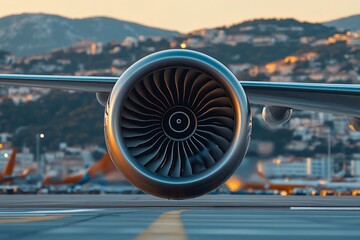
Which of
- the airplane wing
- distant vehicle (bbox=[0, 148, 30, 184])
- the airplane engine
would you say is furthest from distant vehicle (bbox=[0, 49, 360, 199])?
distant vehicle (bbox=[0, 148, 30, 184])

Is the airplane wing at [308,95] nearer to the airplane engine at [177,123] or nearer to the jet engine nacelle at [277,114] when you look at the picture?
the airplane engine at [177,123]

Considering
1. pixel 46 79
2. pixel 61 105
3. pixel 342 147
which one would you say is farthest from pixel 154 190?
pixel 61 105

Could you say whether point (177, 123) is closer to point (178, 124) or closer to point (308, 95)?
point (178, 124)

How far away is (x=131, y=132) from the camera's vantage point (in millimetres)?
16516

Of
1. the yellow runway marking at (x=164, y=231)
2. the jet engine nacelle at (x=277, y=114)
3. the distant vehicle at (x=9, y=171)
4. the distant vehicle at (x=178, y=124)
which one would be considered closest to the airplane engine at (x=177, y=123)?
the distant vehicle at (x=178, y=124)

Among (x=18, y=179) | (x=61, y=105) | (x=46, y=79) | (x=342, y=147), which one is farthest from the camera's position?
(x=61, y=105)

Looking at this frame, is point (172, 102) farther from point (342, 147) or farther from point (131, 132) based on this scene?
point (342, 147)

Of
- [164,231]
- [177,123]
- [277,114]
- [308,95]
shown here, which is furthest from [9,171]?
[164,231]

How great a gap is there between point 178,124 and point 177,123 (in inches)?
0.9

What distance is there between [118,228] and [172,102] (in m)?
3.00

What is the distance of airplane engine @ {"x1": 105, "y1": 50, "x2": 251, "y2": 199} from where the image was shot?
16203 millimetres

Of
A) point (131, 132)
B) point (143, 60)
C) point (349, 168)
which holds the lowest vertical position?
point (349, 168)

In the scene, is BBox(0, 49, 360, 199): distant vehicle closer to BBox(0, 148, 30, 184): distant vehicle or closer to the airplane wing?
the airplane wing

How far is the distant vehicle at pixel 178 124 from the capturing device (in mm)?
16188
